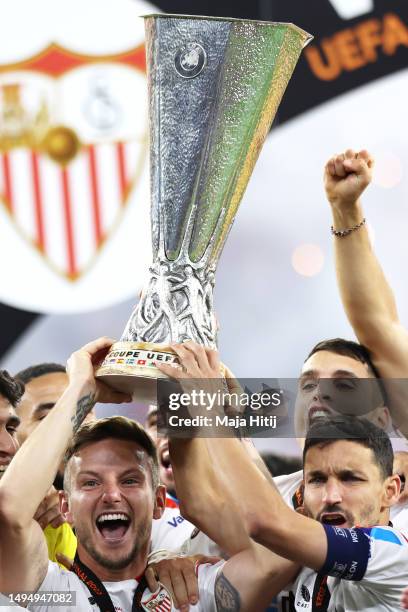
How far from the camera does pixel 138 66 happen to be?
5406 mm

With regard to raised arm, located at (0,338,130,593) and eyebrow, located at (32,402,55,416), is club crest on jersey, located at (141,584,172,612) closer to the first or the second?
raised arm, located at (0,338,130,593)

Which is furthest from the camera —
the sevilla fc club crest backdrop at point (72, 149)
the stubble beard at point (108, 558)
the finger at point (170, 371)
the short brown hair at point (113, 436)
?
the sevilla fc club crest backdrop at point (72, 149)

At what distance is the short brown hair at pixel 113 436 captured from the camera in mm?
2730

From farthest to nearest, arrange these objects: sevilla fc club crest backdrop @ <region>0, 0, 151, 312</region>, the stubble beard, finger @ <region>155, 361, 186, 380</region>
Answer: sevilla fc club crest backdrop @ <region>0, 0, 151, 312</region> → the stubble beard → finger @ <region>155, 361, 186, 380</region>

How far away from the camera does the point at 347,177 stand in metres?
2.54

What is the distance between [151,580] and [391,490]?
0.60 m

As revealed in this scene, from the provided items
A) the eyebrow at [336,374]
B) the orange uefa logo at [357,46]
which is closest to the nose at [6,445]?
the eyebrow at [336,374]

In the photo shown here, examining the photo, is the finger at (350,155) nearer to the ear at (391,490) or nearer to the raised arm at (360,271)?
the raised arm at (360,271)

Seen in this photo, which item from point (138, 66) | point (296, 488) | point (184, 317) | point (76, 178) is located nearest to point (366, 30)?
point (138, 66)

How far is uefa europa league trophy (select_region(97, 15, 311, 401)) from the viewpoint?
242cm

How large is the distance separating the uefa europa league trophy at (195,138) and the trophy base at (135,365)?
2 cm

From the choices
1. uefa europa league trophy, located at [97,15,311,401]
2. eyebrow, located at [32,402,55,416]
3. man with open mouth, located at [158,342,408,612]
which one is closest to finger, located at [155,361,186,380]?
man with open mouth, located at [158,342,408,612]

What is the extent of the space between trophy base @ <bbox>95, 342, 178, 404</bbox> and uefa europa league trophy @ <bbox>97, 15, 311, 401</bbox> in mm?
20

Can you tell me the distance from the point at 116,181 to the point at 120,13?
0.82m
